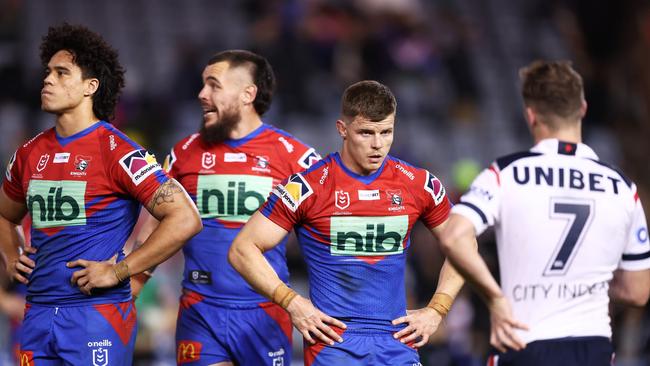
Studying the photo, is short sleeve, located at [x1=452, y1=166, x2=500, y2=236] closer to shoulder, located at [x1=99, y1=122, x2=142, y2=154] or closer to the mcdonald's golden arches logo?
shoulder, located at [x1=99, y1=122, x2=142, y2=154]

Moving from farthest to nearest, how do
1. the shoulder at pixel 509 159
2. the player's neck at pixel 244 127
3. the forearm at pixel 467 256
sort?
the player's neck at pixel 244 127, the shoulder at pixel 509 159, the forearm at pixel 467 256

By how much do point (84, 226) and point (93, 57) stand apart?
1.08m

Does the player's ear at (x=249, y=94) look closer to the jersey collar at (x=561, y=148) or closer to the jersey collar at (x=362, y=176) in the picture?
the jersey collar at (x=362, y=176)

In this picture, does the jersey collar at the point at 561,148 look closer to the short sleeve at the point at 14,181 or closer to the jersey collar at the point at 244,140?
the jersey collar at the point at 244,140

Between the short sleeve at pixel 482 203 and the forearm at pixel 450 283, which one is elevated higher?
the short sleeve at pixel 482 203

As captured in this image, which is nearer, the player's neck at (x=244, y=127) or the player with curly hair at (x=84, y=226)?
the player with curly hair at (x=84, y=226)

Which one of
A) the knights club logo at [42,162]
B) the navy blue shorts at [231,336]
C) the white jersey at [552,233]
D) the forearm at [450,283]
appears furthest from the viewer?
the navy blue shorts at [231,336]

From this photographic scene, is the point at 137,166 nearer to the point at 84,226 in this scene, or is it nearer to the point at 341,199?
the point at 84,226

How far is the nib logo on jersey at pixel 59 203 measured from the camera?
6.08 meters

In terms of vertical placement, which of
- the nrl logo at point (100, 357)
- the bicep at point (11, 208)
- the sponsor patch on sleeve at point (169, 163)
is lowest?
the nrl logo at point (100, 357)

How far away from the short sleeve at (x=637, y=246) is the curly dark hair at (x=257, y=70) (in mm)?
2817

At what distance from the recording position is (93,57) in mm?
6379

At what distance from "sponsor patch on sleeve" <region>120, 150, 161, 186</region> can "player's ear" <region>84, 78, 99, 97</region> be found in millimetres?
513

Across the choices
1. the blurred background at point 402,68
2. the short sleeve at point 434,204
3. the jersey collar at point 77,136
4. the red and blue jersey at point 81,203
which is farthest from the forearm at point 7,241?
the blurred background at point 402,68
